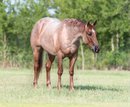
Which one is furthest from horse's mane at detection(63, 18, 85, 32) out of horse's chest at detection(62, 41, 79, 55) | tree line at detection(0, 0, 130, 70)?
tree line at detection(0, 0, 130, 70)

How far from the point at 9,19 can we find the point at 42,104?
30468 millimetres

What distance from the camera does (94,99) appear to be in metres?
14.5

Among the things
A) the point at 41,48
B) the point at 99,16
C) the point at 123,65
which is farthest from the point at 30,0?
the point at 41,48

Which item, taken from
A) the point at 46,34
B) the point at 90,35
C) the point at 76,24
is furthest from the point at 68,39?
the point at 46,34

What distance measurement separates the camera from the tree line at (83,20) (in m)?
40.3

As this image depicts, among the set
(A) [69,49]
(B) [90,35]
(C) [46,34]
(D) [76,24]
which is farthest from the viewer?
(C) [46,34]

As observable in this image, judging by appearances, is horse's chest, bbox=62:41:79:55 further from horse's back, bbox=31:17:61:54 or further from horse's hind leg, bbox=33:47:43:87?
horse's hind leg, bbox=33:47:43:87

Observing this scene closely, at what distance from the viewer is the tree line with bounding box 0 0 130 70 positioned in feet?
132

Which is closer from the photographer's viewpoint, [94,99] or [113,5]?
[94,99]

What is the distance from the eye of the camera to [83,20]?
40406 millimetres

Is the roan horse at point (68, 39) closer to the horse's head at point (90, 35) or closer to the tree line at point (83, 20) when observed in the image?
the horse's head at point (90, 35)

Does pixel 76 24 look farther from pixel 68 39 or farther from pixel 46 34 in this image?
pixel 46 34

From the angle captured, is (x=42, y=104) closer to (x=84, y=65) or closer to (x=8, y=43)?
(x=84, y=65)

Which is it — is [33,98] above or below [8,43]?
below
